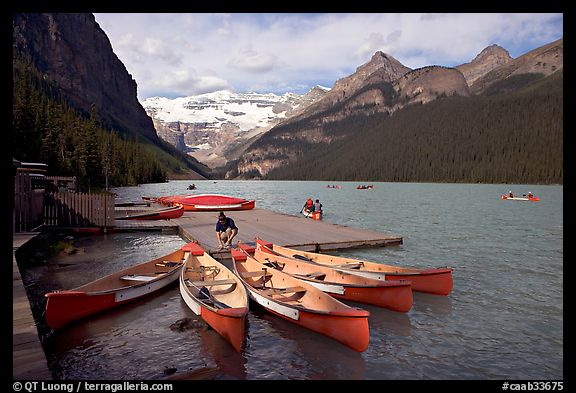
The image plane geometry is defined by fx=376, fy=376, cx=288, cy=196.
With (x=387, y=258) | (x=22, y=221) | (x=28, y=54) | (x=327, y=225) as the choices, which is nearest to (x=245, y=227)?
(x=327, y=225)

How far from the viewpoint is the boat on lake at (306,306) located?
9.02 metres

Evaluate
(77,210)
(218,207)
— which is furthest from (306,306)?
(218,207)

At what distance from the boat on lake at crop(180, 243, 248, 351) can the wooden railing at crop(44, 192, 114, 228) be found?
12.8m

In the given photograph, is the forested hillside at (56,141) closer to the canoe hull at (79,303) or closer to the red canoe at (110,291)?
the red canoe at (110,291)

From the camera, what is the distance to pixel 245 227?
2823 centimetres

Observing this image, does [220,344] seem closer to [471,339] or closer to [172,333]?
[172,333]

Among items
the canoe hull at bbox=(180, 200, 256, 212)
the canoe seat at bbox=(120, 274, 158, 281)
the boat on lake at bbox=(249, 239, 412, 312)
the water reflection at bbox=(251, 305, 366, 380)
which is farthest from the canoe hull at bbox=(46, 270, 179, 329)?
the canoe hull at bbox=(180, 200, 256, 212)

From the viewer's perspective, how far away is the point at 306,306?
1107cm

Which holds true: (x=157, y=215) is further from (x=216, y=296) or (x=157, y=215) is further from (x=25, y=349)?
(x=25, y=349)

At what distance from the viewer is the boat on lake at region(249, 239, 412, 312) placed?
1219cm

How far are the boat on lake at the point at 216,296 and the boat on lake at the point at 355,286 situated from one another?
2.64m

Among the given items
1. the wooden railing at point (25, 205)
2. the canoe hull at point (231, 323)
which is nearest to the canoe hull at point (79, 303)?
the canoe hull at point (231, 323)

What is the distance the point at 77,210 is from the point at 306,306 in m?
20.7
